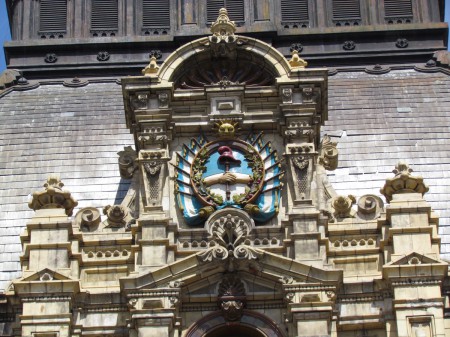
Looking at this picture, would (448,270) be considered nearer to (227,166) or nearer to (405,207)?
(405,207)

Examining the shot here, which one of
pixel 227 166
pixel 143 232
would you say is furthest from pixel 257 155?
pixel 143 232

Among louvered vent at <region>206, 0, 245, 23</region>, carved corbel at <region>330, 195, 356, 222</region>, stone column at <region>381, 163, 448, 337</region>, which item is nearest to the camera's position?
stone column at <region>381, 163, 448, 337</region>

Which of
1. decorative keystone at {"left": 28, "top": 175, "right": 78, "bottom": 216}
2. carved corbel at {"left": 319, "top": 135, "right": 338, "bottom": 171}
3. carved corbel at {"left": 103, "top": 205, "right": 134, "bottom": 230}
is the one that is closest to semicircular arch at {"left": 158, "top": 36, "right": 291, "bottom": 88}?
carved corbel at {"left": 319, "top": 135, "right": 338, "bottom": 171}

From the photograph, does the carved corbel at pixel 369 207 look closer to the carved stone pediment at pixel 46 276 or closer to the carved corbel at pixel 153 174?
the carved corbel at pixel 153 174

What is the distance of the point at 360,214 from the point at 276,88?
414 cm

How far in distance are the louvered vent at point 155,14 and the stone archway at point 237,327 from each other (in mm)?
18837

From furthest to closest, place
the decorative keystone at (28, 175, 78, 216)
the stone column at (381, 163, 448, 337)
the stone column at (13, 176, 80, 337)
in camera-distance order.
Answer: the decorative keystone at (28, 175, 78, 216) < the stone column at (13, 176, 80, 337) < the stone column at (381, 163, 448, 337)

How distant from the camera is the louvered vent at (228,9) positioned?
203 ft

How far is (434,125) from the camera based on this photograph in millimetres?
55938

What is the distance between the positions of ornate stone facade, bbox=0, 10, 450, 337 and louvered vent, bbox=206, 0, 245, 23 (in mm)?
11464

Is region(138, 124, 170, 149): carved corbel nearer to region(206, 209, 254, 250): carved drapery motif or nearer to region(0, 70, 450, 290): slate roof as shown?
region(206, 209, 254, 250): carved drapery motif

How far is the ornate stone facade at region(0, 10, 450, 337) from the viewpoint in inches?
1774

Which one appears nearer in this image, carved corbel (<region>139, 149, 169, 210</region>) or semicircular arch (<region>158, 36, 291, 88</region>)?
carved corbel (<region>139, 149, 169, 210</region>)

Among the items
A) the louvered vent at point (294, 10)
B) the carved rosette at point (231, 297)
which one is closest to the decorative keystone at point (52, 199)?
the carved rosette at point (231, 297)
